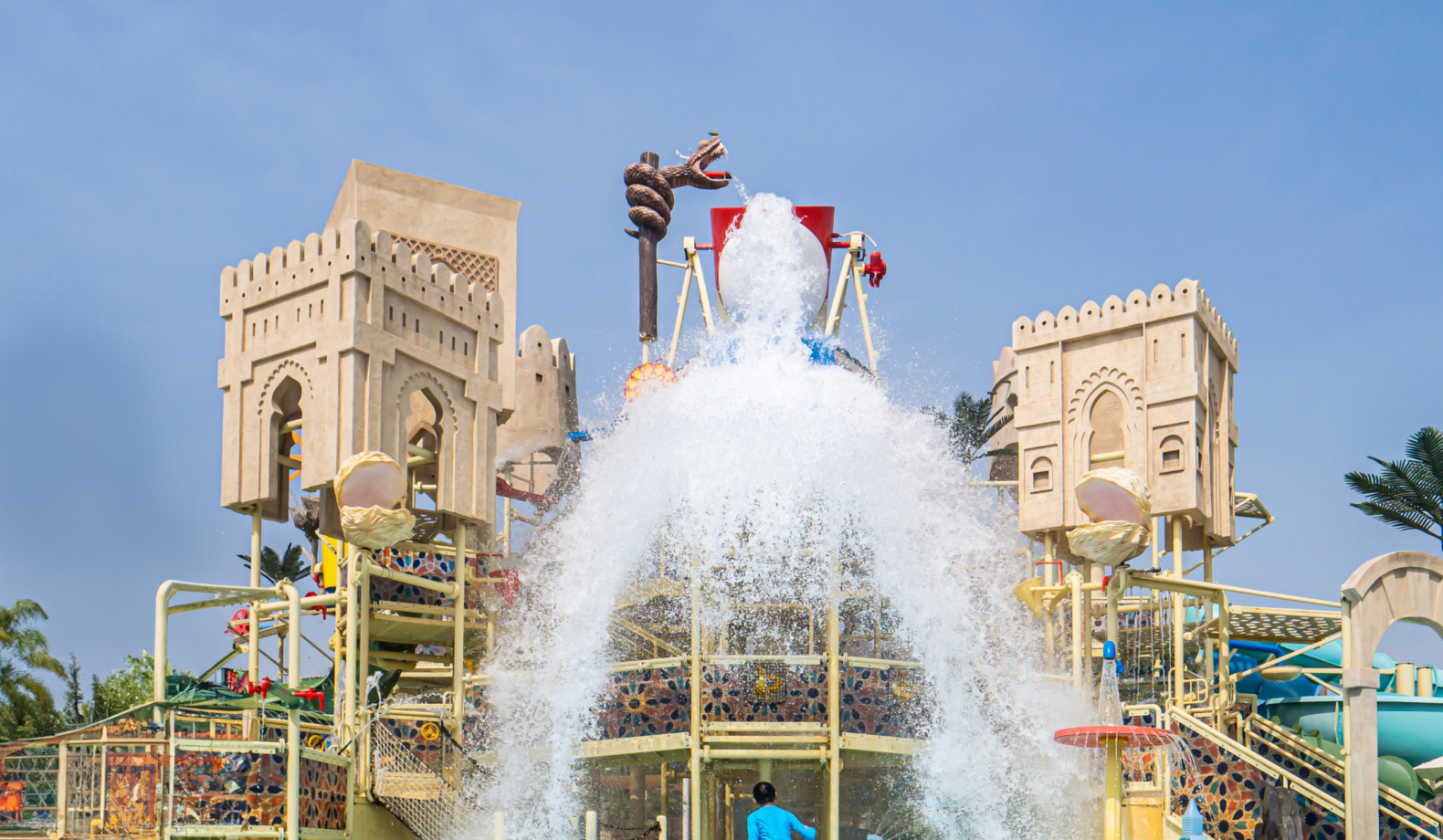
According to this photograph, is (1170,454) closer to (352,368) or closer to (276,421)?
(352,368)

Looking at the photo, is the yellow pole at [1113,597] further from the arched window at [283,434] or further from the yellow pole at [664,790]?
the arched window at [283,434]

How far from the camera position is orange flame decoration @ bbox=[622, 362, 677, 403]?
23469 millimetres

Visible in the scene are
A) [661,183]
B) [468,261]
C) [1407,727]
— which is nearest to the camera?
[1407,727]

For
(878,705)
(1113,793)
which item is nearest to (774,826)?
(1113,793)

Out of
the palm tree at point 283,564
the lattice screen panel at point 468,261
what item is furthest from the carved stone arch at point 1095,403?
the palm tree at point 283,564

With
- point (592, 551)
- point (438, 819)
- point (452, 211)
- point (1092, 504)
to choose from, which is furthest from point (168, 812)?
point (452, 211)

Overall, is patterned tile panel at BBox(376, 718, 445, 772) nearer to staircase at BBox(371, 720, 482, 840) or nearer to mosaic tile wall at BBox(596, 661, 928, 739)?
staircase at BBox(371, 720, 482, 840)

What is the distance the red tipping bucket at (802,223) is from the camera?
24.2 m

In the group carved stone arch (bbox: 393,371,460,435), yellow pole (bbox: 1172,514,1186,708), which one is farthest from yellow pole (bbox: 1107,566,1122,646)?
carved stone arch (bbox: 393,371,460,435)

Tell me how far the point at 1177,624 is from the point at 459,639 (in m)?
10.2

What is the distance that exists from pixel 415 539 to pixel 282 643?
4965mm

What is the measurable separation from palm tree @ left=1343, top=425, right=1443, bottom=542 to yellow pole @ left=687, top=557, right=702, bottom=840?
21512 mm

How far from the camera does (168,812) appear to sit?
16141mm

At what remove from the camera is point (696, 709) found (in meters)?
18.9
